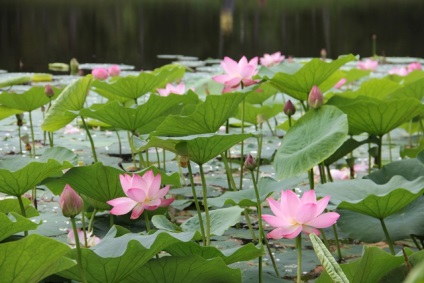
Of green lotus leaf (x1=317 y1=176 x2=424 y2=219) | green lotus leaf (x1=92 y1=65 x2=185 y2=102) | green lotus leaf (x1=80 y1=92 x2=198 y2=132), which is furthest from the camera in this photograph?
green lotus leaf (x1=92 y1=65 x2=185 y2=102)

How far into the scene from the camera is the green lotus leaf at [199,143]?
4.18 ft

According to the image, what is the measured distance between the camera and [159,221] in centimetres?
133

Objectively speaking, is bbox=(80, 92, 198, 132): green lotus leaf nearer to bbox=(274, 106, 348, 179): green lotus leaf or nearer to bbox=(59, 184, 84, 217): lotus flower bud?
bbox=(274, 106, 348, 179): green lotus leaf

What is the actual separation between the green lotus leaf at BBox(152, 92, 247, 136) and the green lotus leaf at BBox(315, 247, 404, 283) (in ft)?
1.57

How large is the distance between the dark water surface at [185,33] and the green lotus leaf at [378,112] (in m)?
5.01

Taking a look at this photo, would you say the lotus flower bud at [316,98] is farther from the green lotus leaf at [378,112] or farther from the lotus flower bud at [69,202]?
the lotus flower bud at [69,202]

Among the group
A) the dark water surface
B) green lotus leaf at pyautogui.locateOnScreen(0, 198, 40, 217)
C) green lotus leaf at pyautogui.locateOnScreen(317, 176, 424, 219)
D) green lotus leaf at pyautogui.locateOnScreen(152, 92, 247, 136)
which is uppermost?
green lotus leaf at pyautogui.locateOnScreen(152, 92, 247, 136)

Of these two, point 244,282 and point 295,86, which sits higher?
point 295,86

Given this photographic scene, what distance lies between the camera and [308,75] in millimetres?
1785

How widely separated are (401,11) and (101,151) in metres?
16.2

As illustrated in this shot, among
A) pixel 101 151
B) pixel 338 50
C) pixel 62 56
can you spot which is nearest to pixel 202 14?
pixel 338 50

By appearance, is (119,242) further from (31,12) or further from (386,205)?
(31,12)

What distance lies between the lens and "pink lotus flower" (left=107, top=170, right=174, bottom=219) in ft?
4.02

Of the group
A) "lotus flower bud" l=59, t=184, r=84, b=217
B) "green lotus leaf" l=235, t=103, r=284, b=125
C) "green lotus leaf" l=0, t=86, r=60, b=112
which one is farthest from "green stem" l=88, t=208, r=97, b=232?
"green lotus leaf" l=235, t=103, r=284, b=125
